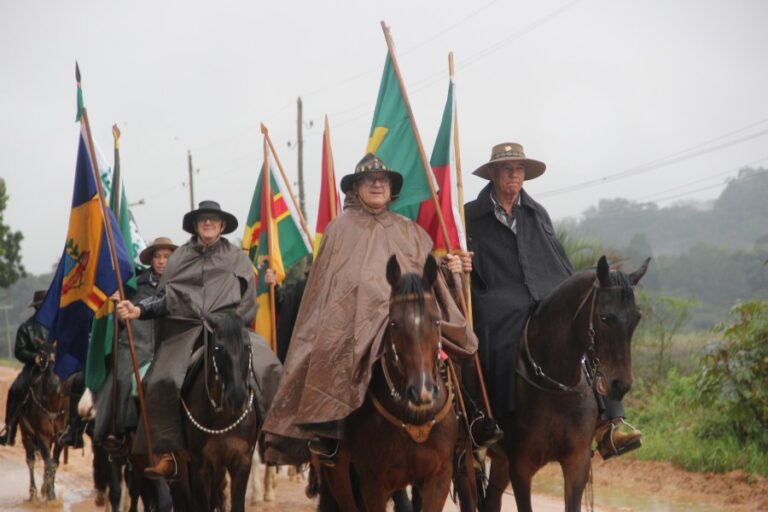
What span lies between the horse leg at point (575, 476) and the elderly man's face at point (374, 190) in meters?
2.34

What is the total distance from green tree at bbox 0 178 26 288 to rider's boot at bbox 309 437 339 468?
145ft

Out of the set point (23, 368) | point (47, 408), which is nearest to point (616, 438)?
→ point (47, 408)

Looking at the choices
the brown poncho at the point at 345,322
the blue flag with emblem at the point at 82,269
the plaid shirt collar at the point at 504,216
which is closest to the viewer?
the brown poncho at the point at 345,322

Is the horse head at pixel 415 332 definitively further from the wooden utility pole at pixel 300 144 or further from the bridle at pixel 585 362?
the wooden utility pole at pixel 300 144

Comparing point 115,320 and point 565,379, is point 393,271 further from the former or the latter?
point 115,320

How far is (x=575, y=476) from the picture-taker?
284 inches

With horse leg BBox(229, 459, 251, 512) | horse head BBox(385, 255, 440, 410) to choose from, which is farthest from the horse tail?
horse head BBox(385, 255, 440, 410)

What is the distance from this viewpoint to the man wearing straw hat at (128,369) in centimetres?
976

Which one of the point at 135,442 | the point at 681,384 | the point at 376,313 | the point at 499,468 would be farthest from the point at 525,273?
the point at 681,384

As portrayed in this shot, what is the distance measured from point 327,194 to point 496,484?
3.56 metres

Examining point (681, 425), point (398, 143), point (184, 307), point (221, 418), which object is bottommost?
point (681, 425)

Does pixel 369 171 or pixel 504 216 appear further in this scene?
pixel 504 216

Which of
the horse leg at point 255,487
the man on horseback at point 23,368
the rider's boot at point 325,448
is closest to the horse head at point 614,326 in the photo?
the rider's boot at point 325,448

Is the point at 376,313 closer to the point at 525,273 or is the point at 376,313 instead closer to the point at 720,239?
the point at 525,273
